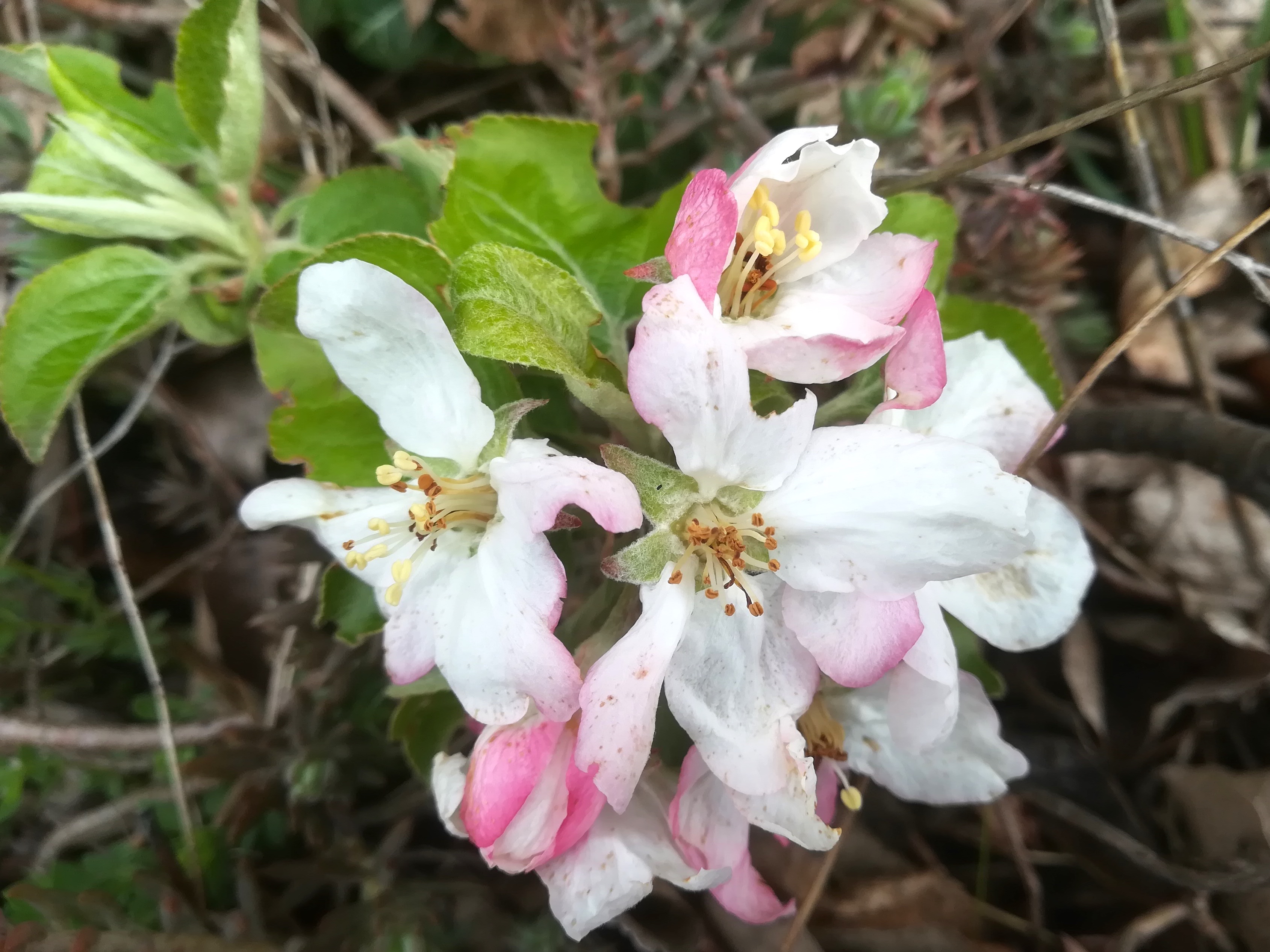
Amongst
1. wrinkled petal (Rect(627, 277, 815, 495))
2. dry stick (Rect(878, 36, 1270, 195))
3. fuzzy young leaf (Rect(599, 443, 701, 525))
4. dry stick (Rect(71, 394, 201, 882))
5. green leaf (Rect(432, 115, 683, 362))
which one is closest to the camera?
wrinkled petal (Rect(627, 277, 815, 495))

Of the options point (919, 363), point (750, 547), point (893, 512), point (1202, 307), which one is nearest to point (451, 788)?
point (750, 547)

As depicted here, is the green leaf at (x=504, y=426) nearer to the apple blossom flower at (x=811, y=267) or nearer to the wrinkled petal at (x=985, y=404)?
the apple blossom flower at (x=811, y=267)

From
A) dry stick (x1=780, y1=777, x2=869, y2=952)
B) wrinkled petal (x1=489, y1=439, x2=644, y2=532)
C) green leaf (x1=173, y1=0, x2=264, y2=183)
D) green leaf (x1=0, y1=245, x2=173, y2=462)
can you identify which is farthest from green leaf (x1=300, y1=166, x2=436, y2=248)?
dry stick (x1=780, y1=777, x2=869, y2=952)

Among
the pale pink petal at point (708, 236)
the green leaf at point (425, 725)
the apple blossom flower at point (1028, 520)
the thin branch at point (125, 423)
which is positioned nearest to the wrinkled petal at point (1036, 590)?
the apple blossom flower at point (1028, 520)

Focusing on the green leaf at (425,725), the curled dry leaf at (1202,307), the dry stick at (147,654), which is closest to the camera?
the green leaf at (425,725)

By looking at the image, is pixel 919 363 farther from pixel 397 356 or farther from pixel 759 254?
pixel 397 356

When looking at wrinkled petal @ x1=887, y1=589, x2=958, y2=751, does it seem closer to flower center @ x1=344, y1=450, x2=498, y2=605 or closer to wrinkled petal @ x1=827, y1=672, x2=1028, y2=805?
wrinkled petal @ x1=827, y1=672, x2=1028, y2=805
